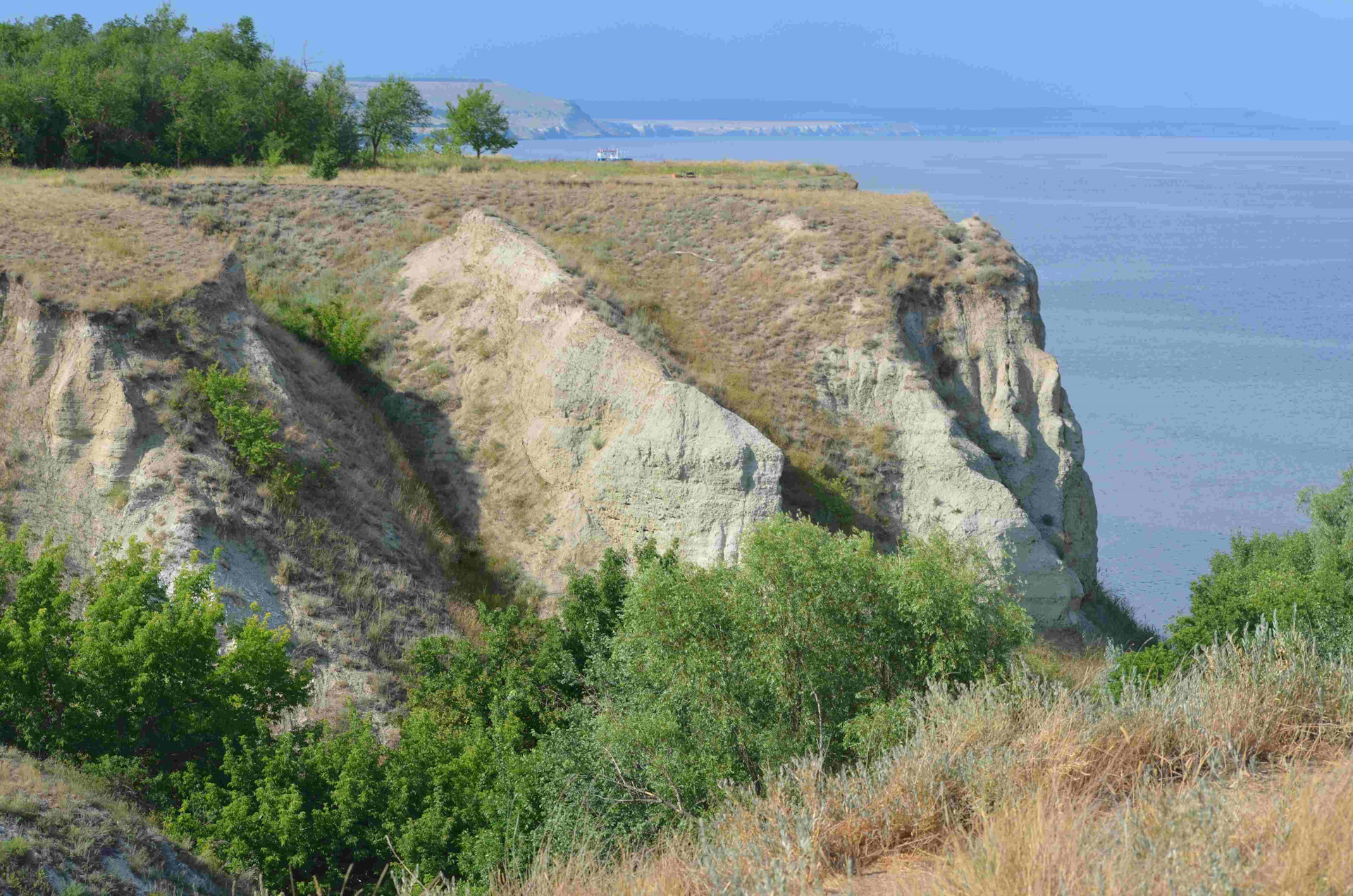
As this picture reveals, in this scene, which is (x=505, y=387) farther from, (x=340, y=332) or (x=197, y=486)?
(x=197, y=486)

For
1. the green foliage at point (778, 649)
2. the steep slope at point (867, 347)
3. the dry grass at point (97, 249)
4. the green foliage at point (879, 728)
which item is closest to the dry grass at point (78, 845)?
the green foliage at point (778, 649)

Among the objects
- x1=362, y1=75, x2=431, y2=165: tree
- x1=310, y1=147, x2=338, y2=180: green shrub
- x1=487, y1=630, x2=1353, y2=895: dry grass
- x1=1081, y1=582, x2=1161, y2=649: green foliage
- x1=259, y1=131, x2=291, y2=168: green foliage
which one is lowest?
x1=1081, y1=582, x2=1161, y2=649: green foliage

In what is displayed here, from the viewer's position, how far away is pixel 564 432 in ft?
106

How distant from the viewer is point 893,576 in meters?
18.8

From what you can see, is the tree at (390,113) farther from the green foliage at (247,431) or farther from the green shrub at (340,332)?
the green foliage at (247,431)

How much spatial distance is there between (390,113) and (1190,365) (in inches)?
2281

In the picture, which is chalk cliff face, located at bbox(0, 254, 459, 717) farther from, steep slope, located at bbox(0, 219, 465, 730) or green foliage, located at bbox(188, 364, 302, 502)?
green foliage, located at bbox(188, 364, 302, 502)

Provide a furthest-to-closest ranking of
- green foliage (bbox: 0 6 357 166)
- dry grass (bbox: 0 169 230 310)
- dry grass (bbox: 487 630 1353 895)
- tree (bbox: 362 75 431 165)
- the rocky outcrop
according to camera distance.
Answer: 1. tree (bbox: 362 75 431 165)
2. green foliage (bbox: 0 6 357 166)
3. the rocky outcrop
4. dry grass (bbox: 0 169 230 310)
5. dry grass (bbox: 487 630 1353 895)

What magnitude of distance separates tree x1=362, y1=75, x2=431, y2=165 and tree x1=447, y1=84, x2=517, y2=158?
515cm

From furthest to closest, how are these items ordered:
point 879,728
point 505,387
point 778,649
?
point 505,387 < point 778,649 < point 879,728

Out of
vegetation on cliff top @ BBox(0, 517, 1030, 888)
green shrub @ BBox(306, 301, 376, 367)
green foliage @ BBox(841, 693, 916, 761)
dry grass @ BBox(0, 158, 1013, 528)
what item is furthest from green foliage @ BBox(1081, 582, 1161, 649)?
green shrub @ BBox(306, 301, 376, 367)

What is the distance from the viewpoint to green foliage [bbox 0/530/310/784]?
18578mm

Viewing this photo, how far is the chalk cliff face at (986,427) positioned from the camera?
109 feet

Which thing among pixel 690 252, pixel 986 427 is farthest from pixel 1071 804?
pixel 690 252
